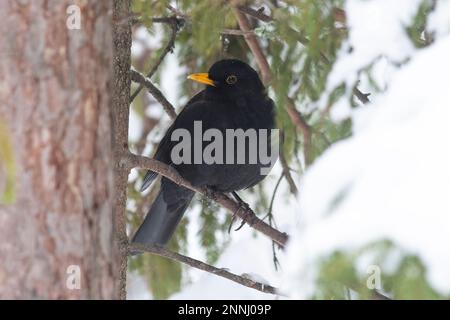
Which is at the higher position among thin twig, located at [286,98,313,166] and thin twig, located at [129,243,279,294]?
thin twig, located at [286,98,313,166]

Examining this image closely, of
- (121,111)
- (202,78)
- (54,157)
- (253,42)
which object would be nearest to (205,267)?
(121,111)

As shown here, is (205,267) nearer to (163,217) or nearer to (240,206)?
(240,206)

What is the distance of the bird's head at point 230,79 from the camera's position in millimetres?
4883

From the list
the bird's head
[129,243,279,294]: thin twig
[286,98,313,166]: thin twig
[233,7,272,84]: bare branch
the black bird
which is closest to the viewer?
[286,98,313,166]: thin twig

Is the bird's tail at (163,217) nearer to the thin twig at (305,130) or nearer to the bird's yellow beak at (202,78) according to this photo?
the bird's yellow beak at (202,78)

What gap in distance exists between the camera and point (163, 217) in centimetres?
495

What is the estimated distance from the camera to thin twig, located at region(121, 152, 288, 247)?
3.78 meters

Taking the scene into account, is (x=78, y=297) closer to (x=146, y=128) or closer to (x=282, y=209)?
(x=282, y=209)

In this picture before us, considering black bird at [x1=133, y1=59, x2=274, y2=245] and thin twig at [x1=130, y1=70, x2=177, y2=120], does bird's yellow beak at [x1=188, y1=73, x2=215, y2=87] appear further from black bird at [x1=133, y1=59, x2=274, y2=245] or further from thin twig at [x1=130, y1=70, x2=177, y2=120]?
thin twig at [x1=130, y1=70, x2=177, y2=120]

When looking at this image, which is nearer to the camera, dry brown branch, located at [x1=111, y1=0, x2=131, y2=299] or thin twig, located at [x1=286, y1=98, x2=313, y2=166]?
thin twig, located at [x1=286, y1=98, x2=313, y2=166]

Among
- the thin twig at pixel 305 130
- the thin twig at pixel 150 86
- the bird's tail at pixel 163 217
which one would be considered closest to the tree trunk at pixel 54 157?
the thin twig at pixel 305 130

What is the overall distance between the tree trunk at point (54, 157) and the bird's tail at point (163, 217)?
2.73 meters

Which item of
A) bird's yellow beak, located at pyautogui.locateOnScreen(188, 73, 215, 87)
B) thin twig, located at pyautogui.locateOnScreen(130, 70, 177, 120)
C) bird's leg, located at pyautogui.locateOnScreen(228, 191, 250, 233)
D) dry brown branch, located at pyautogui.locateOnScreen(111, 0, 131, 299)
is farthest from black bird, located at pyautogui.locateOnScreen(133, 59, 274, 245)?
dry brown branch, located at pyautogui.locateOnScreen(111, 0, 131, 299)

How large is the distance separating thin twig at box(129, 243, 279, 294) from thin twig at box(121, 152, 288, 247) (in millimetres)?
258
